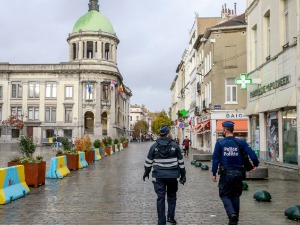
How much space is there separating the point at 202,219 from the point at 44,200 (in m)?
4.32

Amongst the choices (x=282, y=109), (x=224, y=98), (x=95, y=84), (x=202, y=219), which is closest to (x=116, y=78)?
(x=95, y=84)

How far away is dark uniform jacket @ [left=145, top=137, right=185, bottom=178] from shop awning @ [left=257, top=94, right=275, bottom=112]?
14.5m

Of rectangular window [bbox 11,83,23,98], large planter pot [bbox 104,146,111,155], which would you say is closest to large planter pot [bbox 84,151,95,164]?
large planter pot [bbox 104,146,111,155]

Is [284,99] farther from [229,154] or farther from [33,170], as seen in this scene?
[229,154]

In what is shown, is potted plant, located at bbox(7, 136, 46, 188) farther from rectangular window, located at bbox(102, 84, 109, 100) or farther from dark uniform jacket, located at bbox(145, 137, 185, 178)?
rectangular window, located at bbox(102, 84, 109, 100)

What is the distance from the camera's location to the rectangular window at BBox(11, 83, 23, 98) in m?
78.8

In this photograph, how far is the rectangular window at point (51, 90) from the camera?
79312 mm

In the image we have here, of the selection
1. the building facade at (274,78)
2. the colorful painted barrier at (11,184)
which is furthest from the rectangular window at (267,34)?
the colorful painted barrier at (11,184)

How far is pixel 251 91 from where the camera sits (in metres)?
25.7

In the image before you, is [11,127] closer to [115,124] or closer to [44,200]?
[115,124]

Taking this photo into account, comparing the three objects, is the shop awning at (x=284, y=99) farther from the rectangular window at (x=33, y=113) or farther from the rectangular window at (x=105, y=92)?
the rectangular window at (x=33, y=113)

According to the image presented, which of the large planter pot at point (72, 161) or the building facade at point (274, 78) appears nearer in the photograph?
the building facade at point (274, 78)

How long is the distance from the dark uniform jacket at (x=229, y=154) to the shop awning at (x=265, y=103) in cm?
1441

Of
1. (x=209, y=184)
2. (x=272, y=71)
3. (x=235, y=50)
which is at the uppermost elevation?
(x=235, y=50)
